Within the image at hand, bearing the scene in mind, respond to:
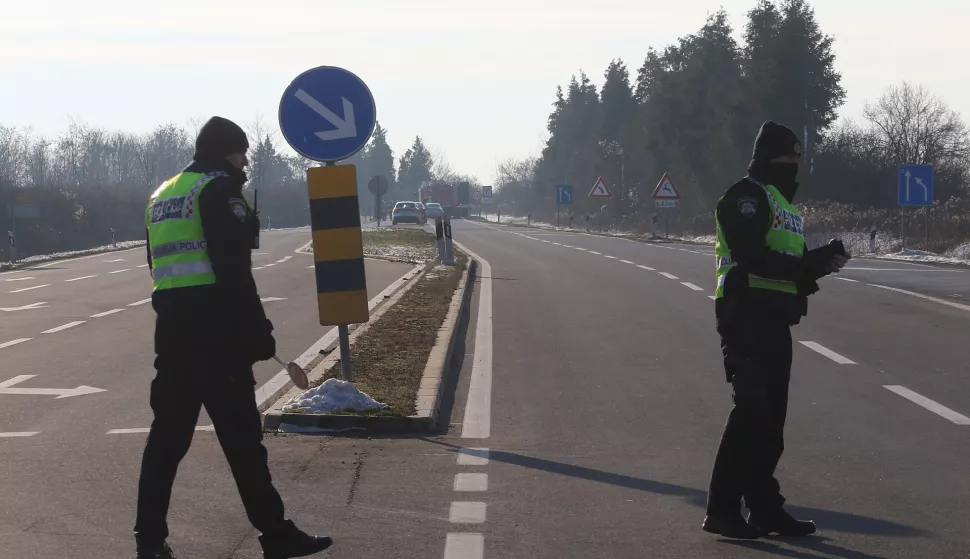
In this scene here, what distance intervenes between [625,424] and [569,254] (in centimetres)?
2709

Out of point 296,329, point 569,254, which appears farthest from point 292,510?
point 569,254

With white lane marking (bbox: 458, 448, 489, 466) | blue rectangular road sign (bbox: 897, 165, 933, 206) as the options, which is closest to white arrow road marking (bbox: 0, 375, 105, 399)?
white lane marking (bbox: 458, 448, 489, 466)

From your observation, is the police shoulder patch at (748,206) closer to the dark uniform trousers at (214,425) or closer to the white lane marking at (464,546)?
the white lane marking at (464,546)

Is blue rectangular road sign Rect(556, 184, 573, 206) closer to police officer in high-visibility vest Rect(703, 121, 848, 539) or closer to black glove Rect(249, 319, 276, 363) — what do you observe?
police officer in high-visibility vest Rect(703, 121, 848, 539)


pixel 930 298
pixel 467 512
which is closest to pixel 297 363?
pixel 467 512

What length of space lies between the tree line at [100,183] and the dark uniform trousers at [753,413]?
64718 millimetres

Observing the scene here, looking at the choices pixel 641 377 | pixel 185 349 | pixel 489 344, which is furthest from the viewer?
pixel 489 344

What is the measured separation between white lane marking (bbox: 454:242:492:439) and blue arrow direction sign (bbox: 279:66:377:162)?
7.11 ft

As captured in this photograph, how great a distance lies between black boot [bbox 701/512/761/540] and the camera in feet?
18.4

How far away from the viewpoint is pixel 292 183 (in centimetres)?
13962

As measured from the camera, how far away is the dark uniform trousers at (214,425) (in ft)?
16.6

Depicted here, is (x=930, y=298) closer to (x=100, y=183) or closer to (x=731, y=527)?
(x=731, y=527)

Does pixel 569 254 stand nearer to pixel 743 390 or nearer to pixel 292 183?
pixel 743 390

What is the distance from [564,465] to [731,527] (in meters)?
1.82
